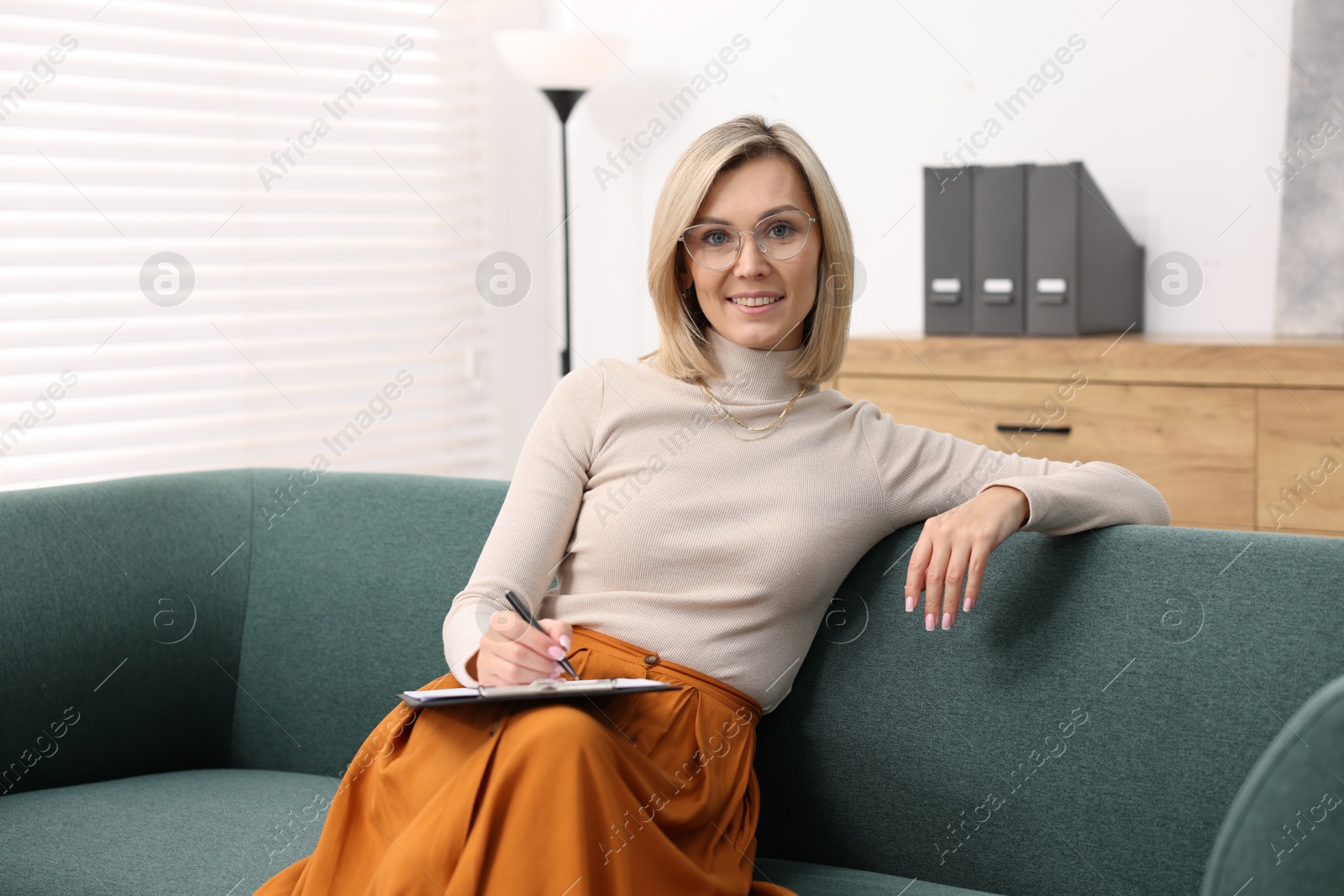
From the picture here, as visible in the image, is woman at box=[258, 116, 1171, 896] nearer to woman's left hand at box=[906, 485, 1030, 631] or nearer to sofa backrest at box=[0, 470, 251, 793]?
woman's left hand at box=[906, 485, 1030, 631]

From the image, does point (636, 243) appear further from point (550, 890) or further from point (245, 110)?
point (550, 890)

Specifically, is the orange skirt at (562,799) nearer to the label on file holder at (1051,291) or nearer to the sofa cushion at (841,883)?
the sofa cushion at (841,883)

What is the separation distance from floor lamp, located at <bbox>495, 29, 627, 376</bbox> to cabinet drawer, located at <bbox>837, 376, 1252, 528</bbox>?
4.71 feet

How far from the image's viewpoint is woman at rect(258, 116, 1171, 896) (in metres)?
1.35

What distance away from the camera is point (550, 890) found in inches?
50.9

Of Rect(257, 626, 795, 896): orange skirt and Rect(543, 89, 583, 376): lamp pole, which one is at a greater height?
Rect(543, 89, 583, 376): lamp pole

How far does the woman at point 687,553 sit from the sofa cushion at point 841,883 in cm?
8

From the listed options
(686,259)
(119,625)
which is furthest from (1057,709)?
(119,625)

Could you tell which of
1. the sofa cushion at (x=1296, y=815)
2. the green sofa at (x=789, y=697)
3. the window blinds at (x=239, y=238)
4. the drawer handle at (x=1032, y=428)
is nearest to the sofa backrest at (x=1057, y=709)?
A: the green sofa at (x=789, y=697)

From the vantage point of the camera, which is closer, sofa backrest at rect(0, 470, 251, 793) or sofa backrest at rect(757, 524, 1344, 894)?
sofa backrest at rect(757, 524, 1344, 894)

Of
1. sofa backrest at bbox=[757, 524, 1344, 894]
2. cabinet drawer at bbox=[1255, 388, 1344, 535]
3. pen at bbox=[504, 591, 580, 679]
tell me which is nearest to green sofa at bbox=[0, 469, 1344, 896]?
sofa backrest at bbox=[757, 524, 1344, 894]

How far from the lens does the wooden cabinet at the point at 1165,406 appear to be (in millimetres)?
2559

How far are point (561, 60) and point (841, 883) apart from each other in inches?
108

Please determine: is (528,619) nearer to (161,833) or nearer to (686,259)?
(686,259)
